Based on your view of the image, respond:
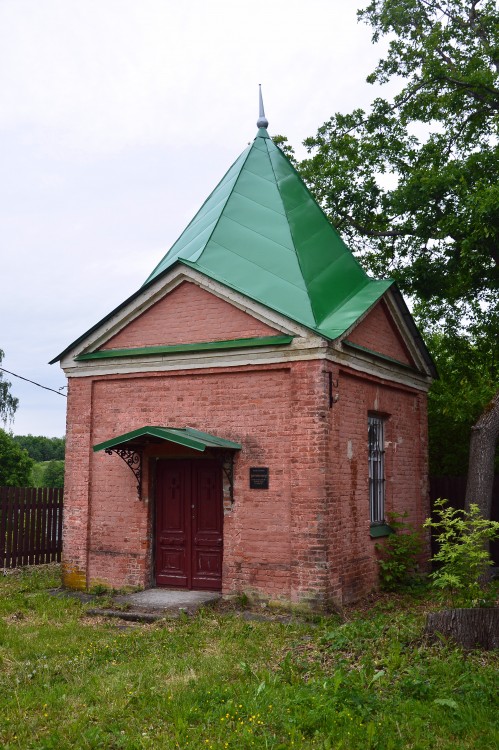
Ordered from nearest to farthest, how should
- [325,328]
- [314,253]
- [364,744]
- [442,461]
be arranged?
[364,744]
[325,328]
[314,253]
[442,461]

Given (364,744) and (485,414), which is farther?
(485,414)

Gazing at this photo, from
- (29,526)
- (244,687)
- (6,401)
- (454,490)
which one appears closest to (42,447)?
(6,401)

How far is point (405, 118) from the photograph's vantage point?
47.5 ft

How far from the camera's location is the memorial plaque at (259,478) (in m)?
9.60

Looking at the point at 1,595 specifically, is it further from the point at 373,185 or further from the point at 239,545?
the point at 373,185

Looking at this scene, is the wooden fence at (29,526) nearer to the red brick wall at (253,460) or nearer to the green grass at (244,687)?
the red brick wall at (253,460)

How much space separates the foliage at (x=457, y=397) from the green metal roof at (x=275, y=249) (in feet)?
13.0

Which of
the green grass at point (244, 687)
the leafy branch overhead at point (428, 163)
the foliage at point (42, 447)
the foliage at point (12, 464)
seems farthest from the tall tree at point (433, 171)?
the foliage at point (42, 447)

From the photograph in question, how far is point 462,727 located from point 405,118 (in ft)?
40.1

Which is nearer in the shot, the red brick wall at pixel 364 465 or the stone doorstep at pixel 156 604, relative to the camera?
the stone doorstep at pixel 156 604

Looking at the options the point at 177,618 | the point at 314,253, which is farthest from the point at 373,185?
the point at 177,618

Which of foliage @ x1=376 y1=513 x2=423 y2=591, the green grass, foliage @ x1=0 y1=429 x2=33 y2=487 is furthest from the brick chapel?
foliage @ x1=0 y1=429 x2=33 y2=487

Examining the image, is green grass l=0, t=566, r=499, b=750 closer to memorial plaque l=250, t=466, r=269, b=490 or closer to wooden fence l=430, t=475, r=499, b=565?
memorial plaque l=250, t=466, r=269, b=490

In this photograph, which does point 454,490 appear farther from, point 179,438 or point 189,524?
point 179,438
